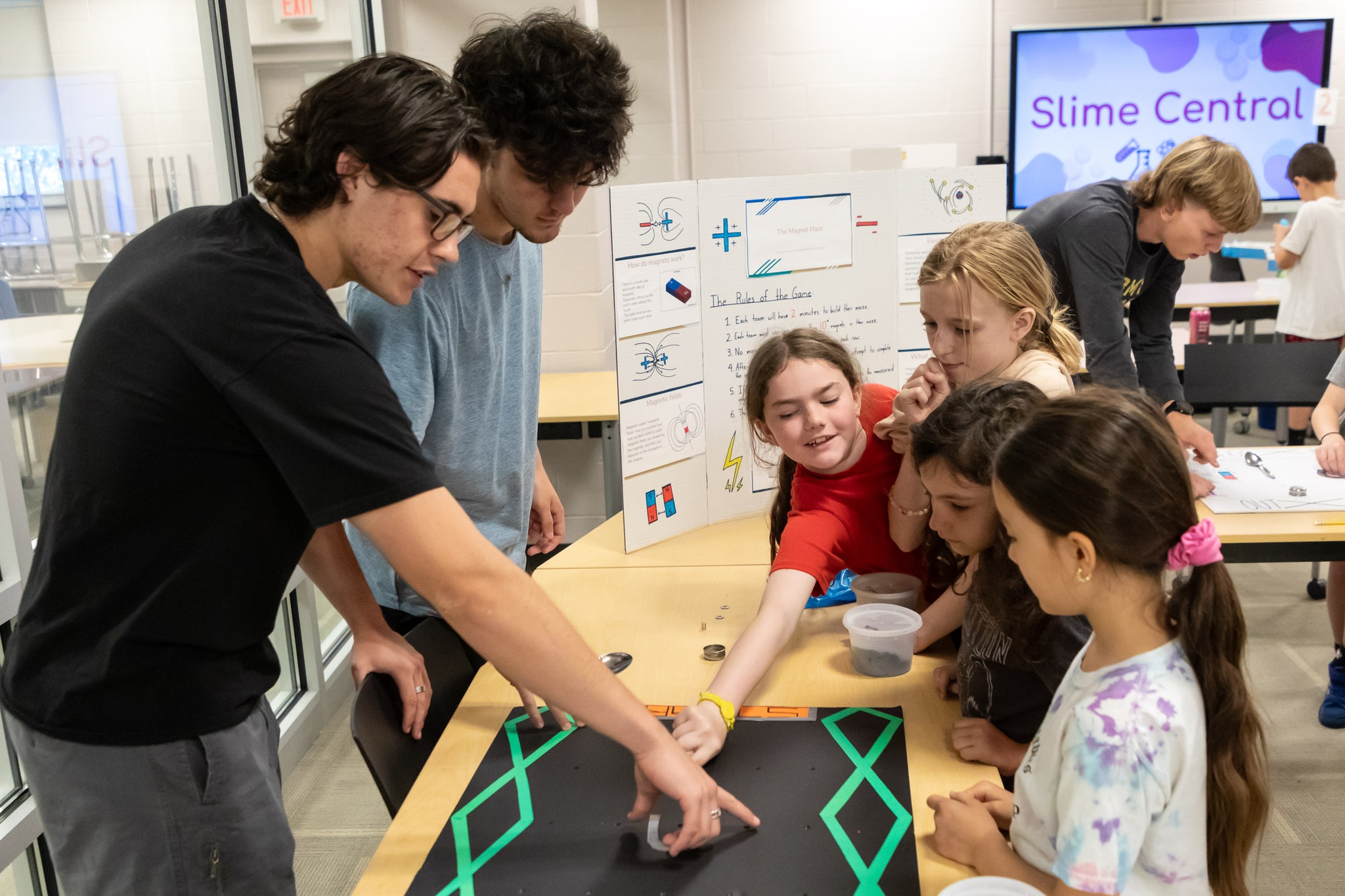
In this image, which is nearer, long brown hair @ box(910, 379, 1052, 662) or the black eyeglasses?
the black eyeglasses

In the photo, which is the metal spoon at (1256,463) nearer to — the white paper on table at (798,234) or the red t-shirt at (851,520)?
the white paper on table at (798,234)

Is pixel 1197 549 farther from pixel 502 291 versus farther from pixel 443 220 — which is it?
pixel 502 291

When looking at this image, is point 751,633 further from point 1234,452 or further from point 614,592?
point 1234,452

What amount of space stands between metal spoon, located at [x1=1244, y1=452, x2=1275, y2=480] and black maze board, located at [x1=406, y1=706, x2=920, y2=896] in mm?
1668

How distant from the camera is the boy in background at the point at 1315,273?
15.6ft

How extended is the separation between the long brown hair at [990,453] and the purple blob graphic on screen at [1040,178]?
199 inches

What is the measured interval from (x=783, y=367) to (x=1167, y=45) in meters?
5.13

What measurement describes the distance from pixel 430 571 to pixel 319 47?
2.92m

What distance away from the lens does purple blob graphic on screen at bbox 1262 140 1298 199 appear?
231 inches

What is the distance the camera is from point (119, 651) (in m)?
0.98

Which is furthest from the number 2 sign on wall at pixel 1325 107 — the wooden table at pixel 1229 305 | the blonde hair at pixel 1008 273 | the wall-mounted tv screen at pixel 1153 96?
the blonde hair at pixel 1008 273

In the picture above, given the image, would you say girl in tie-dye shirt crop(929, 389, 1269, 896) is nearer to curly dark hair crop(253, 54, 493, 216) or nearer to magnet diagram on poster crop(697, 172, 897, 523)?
curly dark hair crop(253, 54, 493, 216)

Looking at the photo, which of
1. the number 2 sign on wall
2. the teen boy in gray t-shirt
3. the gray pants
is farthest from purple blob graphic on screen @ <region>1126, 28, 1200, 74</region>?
the gray pants

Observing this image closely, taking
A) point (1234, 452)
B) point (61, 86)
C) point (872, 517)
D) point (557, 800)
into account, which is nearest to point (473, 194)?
point (557, 800)
